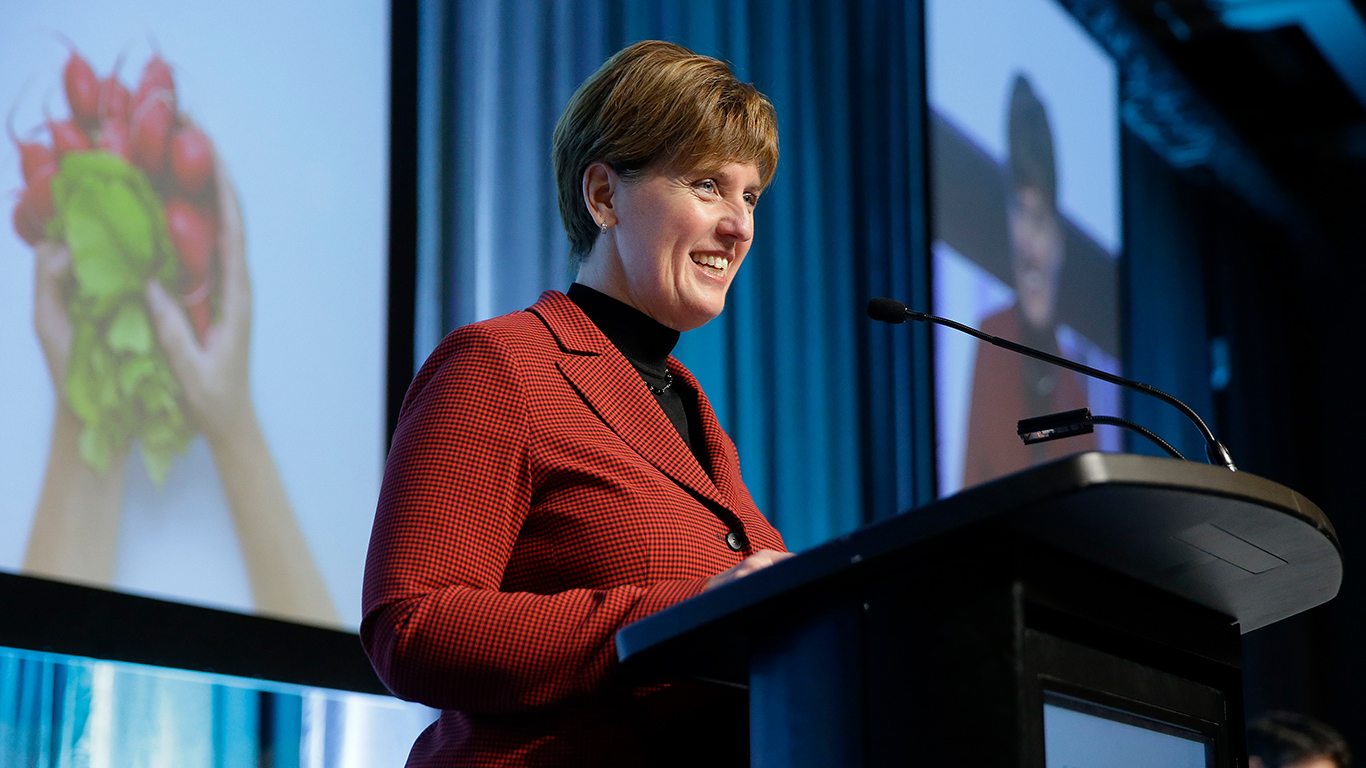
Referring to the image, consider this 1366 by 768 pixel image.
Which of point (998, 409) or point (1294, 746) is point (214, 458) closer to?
point (998, 409)

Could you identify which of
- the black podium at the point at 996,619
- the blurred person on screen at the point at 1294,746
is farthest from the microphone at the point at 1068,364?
the blurred person on screen at the point at 1294,746

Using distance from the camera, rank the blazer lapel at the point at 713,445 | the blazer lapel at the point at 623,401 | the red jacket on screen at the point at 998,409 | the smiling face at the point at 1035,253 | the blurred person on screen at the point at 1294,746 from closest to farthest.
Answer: the blazer lapel at the point at 623,401 → the blazer lapel at the point at 713,445 → the blurred person on screen at the point at 1294,746 → the red jacket on screen at the point at 998,409 → the smiling face at the point at 1035,253

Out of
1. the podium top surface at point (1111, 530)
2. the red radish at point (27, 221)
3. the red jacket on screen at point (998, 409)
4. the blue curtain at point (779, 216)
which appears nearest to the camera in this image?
the podium top surface at point (1111, 530)

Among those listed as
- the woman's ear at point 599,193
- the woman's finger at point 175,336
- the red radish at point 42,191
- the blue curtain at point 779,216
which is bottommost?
the woman's ear at point 599,193

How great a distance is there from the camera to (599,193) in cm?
147

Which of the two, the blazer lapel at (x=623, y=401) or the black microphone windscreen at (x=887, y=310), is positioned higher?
the black microphone windscreen at (x=887, y=310)

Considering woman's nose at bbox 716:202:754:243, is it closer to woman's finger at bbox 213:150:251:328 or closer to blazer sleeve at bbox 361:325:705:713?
blazer sleeve at bbox 361:325:705:713

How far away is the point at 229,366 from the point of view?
221 cm

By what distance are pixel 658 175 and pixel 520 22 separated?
1.67 metres

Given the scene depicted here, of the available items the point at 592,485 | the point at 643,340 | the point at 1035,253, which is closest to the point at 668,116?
the point at 643,340

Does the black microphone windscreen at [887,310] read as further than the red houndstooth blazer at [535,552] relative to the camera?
Yes

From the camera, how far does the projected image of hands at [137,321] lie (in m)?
1.96

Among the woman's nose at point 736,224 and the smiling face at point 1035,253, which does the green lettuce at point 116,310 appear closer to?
the woman's nose at point 736,224

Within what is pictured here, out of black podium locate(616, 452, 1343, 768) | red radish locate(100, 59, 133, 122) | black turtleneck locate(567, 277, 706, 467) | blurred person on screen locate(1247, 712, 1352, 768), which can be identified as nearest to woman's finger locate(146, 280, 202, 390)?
red radish locate(100, 59, 133, 122)
